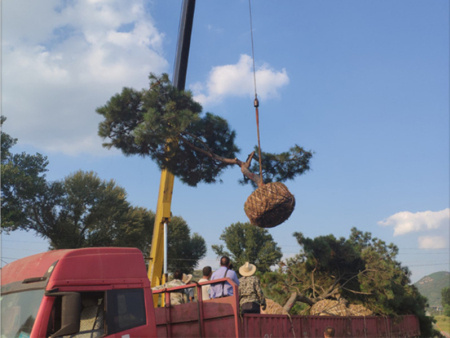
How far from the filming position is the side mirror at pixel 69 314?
14.4 feet

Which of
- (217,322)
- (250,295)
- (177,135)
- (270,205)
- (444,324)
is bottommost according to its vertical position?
(444,324)

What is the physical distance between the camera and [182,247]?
4431 cm

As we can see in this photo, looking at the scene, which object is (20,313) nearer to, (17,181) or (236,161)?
(236,161)

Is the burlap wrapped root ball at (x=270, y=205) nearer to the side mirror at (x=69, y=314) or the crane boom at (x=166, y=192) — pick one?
the crane boom at (x=166, y=192)

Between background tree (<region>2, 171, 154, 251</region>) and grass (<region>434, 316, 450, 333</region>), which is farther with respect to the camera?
grass (<region>434, 316, 450, 333</region>)

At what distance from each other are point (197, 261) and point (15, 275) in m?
40.5

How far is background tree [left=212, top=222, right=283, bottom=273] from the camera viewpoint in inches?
2103

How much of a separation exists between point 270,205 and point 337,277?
8.86 meters

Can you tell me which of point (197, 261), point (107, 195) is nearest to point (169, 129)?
point (107, 195)

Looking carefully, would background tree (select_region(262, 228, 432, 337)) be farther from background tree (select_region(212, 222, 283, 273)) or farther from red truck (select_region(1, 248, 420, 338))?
background tree (select_region(212, 222, 283, 273))

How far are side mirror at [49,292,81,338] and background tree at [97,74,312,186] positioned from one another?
772cm

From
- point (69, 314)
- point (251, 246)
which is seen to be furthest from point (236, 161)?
point (251, 246)

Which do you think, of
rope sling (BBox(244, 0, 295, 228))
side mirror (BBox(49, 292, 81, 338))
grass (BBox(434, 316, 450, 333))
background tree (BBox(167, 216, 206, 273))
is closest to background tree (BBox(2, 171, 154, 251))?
background tree (BBox(167, 216, 206, 273))

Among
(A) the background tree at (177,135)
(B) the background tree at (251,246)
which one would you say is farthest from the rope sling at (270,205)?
(B) the background tree at (251,246)
